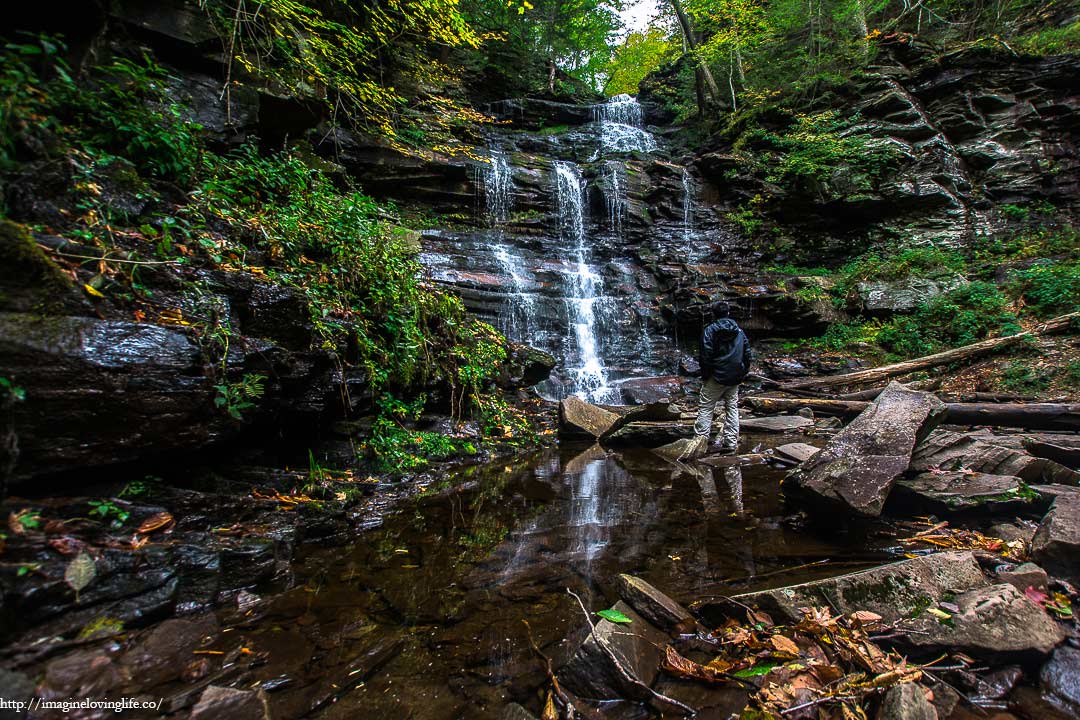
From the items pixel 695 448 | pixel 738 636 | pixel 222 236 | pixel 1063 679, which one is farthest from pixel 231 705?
pixel 695 448

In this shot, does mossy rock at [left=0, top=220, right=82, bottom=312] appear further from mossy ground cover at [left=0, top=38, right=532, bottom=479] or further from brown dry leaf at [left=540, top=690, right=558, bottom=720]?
brown dry leaf at [left=540, top=690, right=558, bottom=720]

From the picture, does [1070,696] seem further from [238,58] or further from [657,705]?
[238,58]

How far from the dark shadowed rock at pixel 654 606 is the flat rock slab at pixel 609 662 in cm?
15

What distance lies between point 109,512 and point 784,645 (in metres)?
3.91

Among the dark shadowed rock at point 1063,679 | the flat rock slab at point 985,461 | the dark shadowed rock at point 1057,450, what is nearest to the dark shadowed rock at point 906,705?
the dark shadowed rock at point 1063,679

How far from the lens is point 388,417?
5750mm

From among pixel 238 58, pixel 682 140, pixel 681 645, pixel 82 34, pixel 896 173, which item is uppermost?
pixel 682 140

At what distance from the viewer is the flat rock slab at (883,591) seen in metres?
2.20

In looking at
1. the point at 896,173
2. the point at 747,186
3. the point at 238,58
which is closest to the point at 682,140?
the point at 747,186

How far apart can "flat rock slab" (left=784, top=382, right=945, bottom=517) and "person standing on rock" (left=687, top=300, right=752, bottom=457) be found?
99.6 inches

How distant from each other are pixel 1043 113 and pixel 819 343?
11.2m

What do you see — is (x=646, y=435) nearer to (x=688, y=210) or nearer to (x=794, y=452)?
(x=794, y=452)

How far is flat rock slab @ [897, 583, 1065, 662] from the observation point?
6.06 feet

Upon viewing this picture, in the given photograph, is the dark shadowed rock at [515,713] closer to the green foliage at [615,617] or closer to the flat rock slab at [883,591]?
the green foliage at [615,617]
